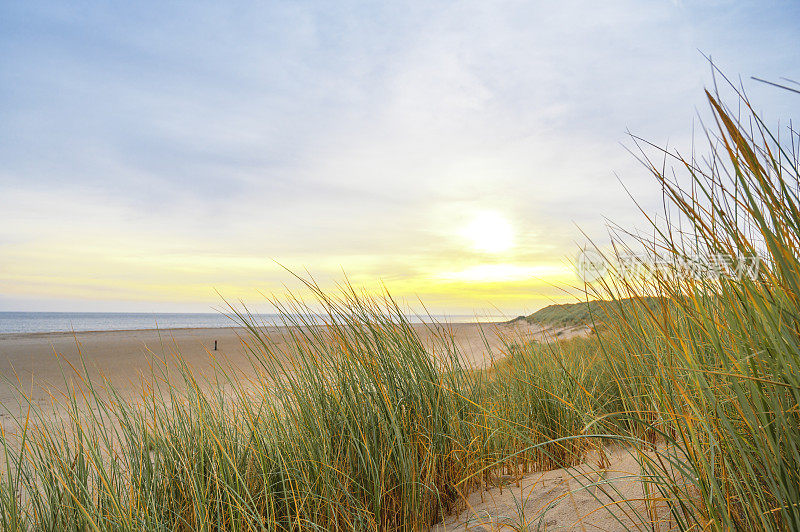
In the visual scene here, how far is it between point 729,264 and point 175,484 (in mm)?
2378

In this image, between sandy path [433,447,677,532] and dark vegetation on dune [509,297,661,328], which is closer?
sandy path [433,447,677,532]

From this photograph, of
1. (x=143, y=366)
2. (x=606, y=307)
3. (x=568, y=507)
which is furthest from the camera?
(x=143, y=366)

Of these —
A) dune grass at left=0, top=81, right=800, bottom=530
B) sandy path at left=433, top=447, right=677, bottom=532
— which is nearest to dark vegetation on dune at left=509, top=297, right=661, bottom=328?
dune grass at left=0, top=81, right=800, bottom=530

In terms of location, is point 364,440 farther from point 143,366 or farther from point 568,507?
point 143,366

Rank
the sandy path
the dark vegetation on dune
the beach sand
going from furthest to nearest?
the beach sand, the dark vegetation on dune, the sandy path

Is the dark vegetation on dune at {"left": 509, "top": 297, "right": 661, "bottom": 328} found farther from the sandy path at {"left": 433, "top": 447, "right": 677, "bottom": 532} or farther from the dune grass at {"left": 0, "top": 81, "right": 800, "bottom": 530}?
the sandy path at {"left": 433, "top": 447, "right": 677, "bottom": 532}

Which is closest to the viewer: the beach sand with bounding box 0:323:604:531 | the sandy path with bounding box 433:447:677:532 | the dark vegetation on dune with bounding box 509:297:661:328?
the sandy path with bounding box 433:447:677:532

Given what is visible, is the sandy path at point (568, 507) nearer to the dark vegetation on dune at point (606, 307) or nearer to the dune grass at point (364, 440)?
the dune grass at point (364, 440)

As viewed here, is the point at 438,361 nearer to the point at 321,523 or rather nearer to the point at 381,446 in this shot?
the point at 381,446

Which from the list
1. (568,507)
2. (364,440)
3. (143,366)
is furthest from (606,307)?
(143,366)

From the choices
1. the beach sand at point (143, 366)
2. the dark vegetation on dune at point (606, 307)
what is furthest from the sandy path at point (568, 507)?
the dark vegetation on dune at point (606, 307)

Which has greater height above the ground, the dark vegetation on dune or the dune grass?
the dark vegetation on dune

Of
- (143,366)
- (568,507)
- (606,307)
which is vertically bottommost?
(143,366)

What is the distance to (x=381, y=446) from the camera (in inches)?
79.8
